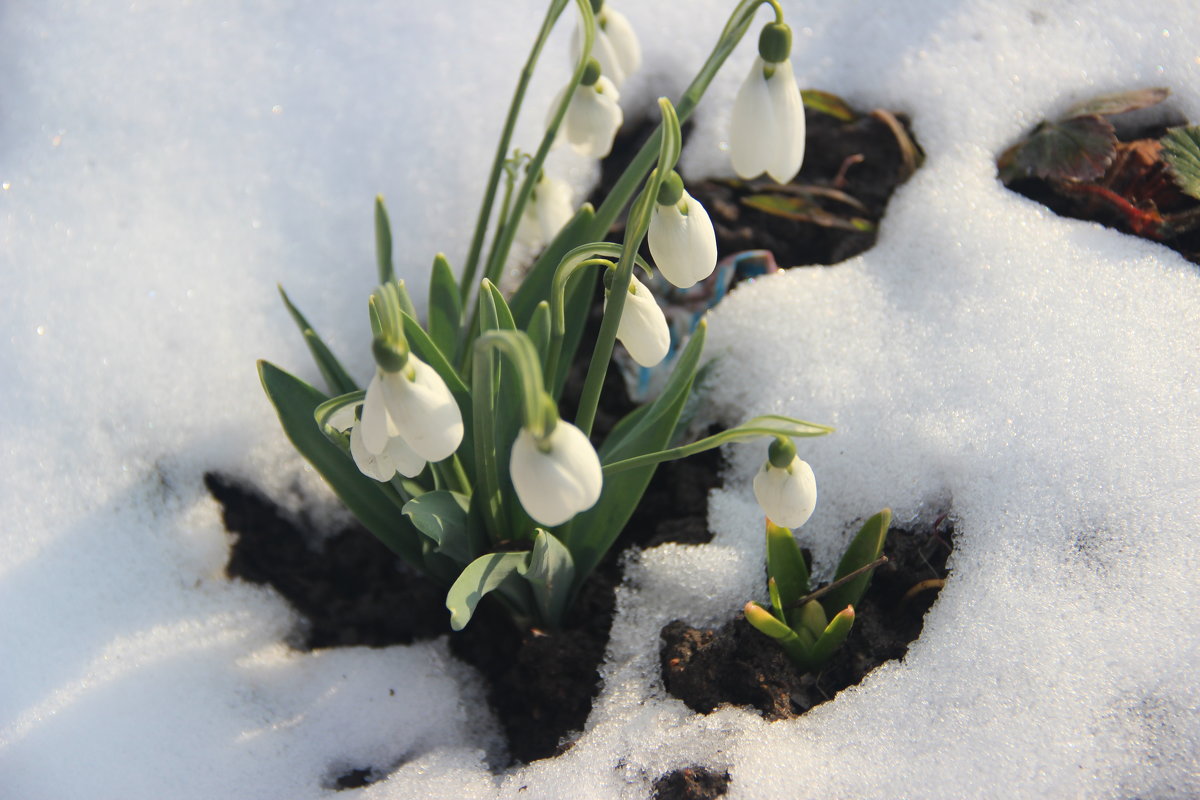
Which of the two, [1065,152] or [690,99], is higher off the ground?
[690,99]

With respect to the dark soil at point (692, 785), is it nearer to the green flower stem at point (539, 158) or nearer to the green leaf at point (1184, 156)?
the green flower stem at point (539, 158)

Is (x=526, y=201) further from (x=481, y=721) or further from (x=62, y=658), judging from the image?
(x=62, y=658)

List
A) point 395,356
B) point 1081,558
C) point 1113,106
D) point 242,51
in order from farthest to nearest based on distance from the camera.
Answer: point 242,51 → point 1113,106 → point 1081,558 → point 395,356

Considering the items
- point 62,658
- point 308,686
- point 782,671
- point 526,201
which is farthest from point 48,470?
point 782,671

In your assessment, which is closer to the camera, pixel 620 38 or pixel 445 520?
pixel 445 520

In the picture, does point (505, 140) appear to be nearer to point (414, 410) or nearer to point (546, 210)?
point (546, 210)

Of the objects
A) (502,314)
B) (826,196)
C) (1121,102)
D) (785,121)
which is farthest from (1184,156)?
(502,314)
